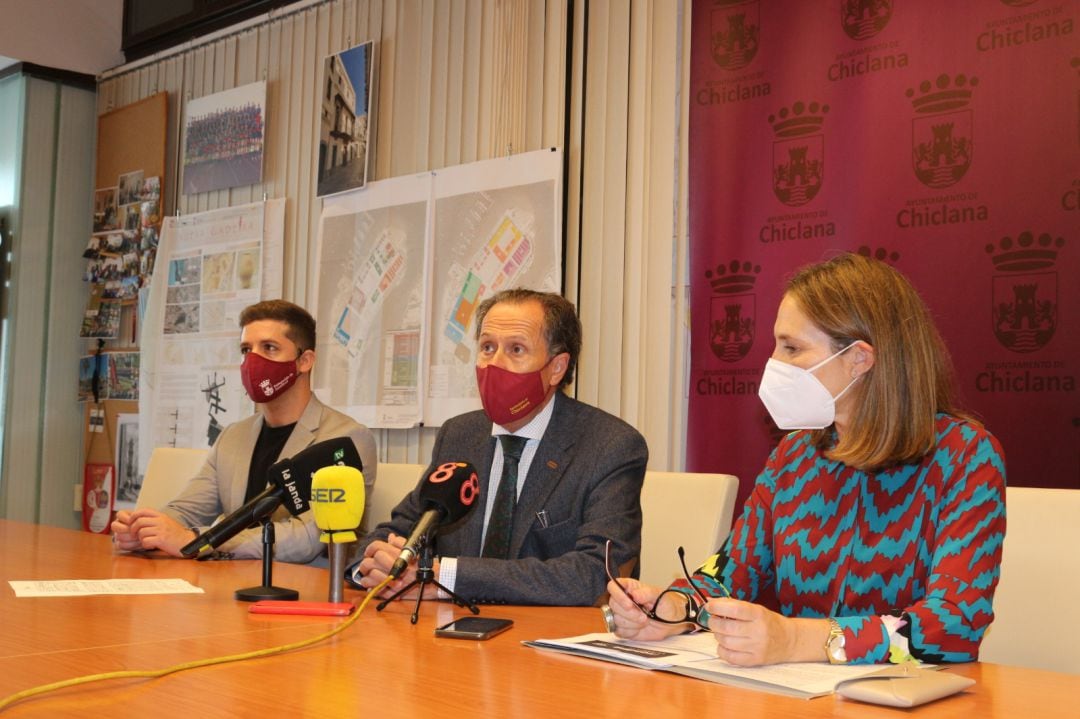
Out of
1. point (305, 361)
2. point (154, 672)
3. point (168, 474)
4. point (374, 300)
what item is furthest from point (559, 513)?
point (374, 300)

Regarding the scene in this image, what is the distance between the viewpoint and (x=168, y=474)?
3928 mm

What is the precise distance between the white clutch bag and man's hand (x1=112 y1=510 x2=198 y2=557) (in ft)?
6.25

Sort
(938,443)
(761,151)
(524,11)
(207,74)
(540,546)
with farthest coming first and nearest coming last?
1. (207,74)
2. (524,11)
3. (761,151)
4. (540,546)
5. (938,443)

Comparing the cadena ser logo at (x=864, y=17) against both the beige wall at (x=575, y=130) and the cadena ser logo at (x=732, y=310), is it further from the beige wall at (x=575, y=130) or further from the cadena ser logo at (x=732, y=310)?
the cadena ser logo at (x=732, y=310)

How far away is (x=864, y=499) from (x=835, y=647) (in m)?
0.44

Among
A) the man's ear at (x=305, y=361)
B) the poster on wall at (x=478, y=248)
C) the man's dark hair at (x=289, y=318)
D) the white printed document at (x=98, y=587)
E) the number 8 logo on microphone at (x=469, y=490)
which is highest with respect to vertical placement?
the poster on wall at (x=478, y=248)

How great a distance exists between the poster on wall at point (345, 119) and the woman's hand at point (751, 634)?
12.5 feet

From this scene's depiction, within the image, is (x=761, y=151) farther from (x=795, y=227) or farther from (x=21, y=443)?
(x=21, y=443)

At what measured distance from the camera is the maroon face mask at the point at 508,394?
270 cm

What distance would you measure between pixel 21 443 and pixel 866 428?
5.73 m

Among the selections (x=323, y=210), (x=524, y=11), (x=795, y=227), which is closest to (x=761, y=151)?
(x=795, y=227)

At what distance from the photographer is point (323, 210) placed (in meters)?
5.21

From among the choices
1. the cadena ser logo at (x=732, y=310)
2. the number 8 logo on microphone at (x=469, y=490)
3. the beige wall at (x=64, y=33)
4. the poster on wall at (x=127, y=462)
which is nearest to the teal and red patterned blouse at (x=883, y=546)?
the number 8 logo on microphone at (x=469, y=490)

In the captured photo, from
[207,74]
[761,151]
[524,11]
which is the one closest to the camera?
[761,151]
